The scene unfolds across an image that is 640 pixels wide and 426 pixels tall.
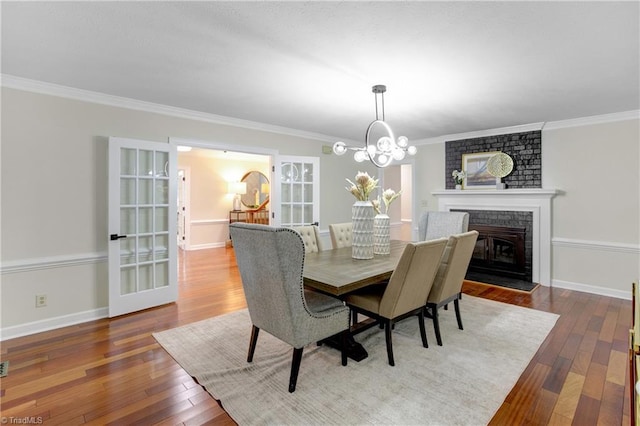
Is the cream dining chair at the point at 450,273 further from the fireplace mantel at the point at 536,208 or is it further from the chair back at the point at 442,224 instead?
the fireplace mantel at the point at 536,208

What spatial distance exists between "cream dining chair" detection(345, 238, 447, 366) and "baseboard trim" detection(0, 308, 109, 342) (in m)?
2.63

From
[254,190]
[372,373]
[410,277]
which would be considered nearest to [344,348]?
[372,373]

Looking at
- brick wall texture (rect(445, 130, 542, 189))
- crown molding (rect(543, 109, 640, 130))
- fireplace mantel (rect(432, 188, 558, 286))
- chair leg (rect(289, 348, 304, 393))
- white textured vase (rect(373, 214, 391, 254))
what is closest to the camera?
chair leg (rect(289, 348, 304, 393))

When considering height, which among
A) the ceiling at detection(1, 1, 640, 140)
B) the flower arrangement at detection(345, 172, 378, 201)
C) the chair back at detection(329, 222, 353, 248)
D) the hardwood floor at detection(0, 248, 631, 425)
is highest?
the ceiling at detection(1, 1, 640, 140)

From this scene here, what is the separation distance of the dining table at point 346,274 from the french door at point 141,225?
1857 millimetres

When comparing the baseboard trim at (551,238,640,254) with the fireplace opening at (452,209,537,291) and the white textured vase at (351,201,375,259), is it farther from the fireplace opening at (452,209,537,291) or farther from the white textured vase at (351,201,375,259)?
the white textured vase at (351,201,375,259)

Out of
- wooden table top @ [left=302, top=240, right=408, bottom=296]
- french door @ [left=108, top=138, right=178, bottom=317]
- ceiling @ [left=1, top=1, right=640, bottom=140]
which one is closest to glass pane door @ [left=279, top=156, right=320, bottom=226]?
ceiling @ [left=1, top=1, right=640, bottom=140]

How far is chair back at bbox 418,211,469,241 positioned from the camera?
3.90m

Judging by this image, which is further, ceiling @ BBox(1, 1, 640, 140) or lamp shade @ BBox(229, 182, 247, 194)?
lamp shade @ BBox(229, 182, 247, 194)

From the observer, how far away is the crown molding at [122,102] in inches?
111

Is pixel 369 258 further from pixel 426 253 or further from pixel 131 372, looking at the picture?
pixel 131 372

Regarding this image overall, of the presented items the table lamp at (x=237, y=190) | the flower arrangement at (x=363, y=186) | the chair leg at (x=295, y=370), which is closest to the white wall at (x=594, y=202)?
the flower arrangement at (x=363, y=186)

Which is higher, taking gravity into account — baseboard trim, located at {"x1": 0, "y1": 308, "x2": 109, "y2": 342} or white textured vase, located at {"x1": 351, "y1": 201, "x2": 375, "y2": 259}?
white textured vase, located at {"x1": 351, "y1": 201, "x2": 375, "y2": 259}

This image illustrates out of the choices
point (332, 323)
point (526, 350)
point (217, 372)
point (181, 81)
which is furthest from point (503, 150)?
point (217, 372)
